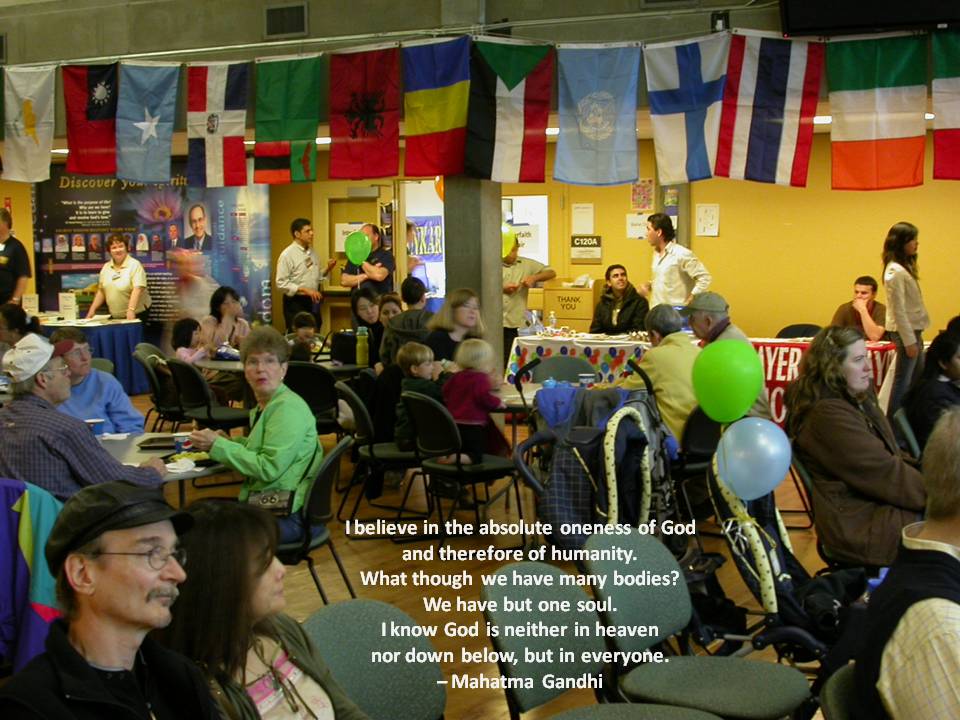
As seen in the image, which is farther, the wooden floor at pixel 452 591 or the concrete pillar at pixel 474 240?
the concrete pillar at pixel 474 240

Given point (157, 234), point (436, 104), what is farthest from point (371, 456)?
point (157, 234)

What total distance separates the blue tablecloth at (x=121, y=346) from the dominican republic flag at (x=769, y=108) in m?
6.49

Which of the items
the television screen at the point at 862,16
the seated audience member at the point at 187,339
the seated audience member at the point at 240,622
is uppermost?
the television screen at the point at 862,16

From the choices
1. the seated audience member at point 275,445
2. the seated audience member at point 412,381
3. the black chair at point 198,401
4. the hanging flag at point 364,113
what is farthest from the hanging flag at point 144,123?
the seated audience member at point 275,445

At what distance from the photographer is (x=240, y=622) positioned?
2352mm

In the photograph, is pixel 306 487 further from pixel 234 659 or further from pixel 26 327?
pixel 26 327

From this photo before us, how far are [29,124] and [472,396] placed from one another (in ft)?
20.1

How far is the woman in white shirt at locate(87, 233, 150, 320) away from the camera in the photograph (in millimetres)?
12414

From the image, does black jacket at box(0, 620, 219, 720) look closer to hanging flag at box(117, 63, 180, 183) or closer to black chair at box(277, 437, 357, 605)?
black chair at box(277, 437, 357, 605)

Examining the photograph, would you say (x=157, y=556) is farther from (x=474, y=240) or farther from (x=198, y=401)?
(x=474, y=240)

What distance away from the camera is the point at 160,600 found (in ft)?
6.75

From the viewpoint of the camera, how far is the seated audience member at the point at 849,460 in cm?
419

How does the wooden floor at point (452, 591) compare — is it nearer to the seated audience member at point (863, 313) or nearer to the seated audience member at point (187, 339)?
Result: the seated audience member at point (187, 339)

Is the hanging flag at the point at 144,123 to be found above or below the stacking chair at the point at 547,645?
above
